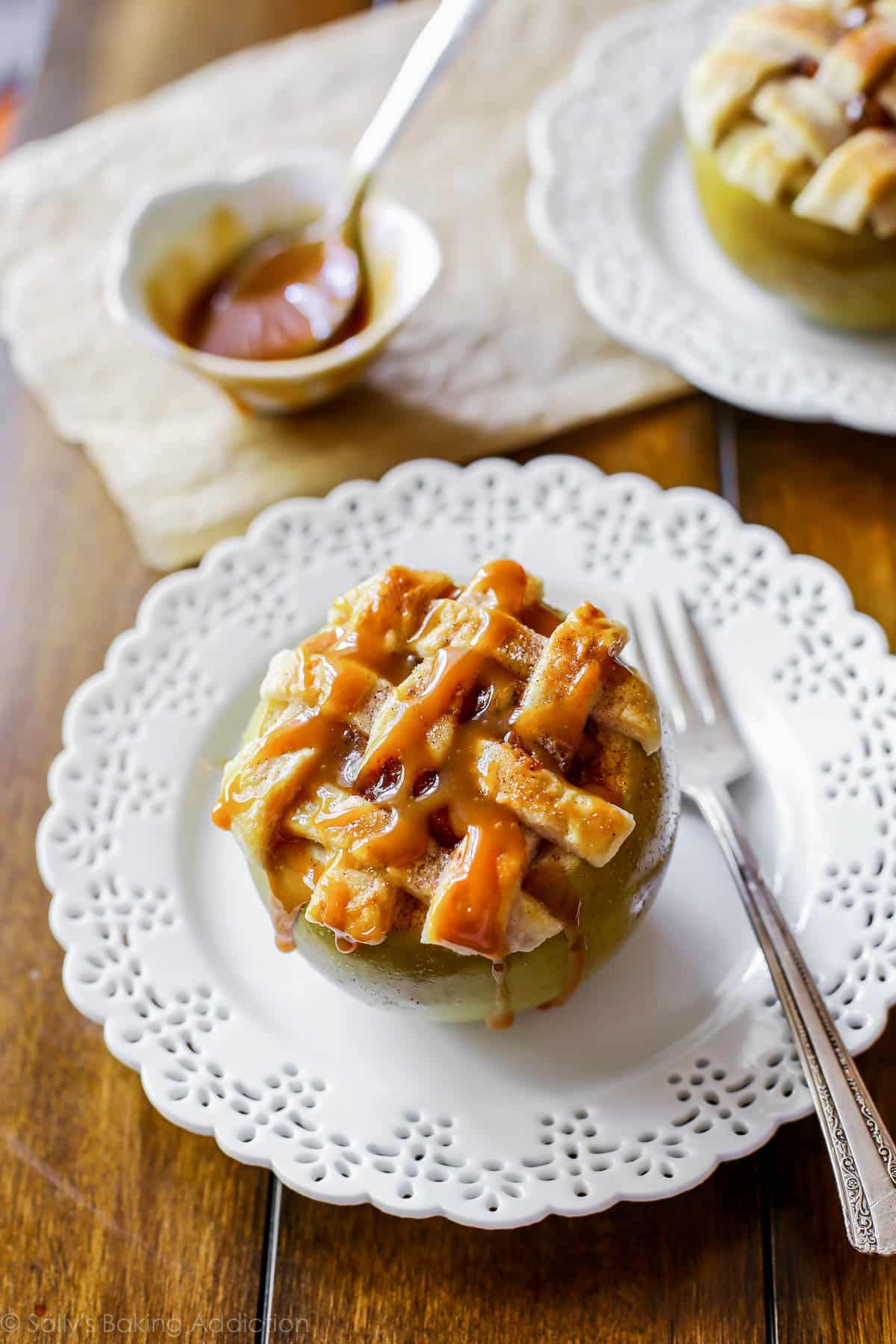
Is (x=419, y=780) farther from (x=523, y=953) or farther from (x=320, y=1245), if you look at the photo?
(x=320, y=1245)

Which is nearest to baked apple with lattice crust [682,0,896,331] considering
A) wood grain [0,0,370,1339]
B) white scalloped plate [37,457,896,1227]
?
white scalloped plate [37,457,896,1227]

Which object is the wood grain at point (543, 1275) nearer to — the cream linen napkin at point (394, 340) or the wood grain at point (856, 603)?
the wood grain at point (856, 603)

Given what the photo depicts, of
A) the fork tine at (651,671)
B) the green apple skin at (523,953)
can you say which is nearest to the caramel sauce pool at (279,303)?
the fork tine at (651,671)

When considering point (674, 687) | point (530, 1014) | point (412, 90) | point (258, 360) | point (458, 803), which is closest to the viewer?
point (458, 803)

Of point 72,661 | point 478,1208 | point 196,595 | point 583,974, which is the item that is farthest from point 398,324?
point 478,1208

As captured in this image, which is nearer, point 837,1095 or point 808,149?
point 837,1095

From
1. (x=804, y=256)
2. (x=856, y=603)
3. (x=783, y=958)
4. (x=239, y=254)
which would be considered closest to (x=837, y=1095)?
(x=783, y=958)
